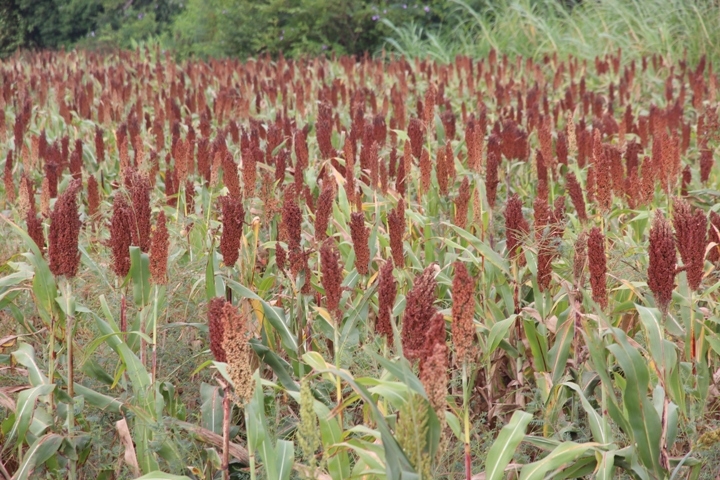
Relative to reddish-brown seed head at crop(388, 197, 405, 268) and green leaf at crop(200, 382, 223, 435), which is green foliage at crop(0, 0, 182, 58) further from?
green leaf at crop(200, 382, 223, 435)

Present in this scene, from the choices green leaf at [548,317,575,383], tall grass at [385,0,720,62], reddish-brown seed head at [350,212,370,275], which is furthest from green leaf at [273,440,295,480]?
tall grass at [385,0,720,62]

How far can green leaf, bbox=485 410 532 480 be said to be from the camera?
83.6 inches

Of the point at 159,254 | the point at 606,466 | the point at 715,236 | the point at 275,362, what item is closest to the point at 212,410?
the point at 275,362

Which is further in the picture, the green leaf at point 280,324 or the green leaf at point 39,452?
the green leaf at point 280,324

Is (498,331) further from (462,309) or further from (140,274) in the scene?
(140,274)

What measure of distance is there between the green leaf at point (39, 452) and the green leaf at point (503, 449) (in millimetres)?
1233

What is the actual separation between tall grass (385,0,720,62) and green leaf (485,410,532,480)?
8523mm

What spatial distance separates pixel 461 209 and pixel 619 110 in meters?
5.36

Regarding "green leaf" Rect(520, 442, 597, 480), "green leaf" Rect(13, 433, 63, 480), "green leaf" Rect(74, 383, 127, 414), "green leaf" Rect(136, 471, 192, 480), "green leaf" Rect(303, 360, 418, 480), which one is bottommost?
"green leaf" Rect(13, 433, 63, 480)

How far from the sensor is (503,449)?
2.15 m

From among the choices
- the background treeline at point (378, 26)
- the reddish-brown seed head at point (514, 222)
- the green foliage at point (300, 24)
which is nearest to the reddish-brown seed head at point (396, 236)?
the reddish-brown seed head at point (514, 222)

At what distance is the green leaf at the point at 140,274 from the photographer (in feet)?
8.92

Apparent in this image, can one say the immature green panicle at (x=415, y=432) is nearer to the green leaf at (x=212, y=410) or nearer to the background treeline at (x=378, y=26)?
the green leaf at (x=212, y=410)

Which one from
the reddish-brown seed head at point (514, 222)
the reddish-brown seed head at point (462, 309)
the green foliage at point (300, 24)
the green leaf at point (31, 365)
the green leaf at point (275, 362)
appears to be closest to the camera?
the reddish-brown seed head at point (462, 309)
